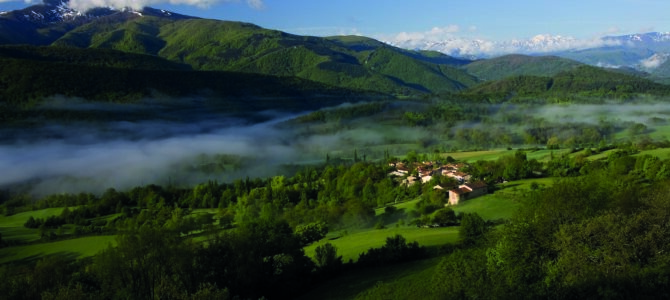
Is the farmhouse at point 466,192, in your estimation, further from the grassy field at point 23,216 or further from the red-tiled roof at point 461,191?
the grassy field at point 23,216

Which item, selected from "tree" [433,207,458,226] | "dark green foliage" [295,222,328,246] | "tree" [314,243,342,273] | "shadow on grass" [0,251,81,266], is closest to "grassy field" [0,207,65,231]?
"shadow on grass" [0,251,81,266]

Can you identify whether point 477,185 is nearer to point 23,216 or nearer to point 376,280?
point 376,280

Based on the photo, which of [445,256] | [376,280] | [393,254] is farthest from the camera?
[393,254]

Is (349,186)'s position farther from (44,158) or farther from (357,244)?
(44,158)

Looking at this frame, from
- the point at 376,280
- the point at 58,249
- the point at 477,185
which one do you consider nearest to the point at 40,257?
the point at 58,249

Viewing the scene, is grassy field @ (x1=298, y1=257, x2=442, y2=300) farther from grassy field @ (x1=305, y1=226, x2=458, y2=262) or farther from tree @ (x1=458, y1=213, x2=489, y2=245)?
grassy field @ (x1=305, y1=226, x2=458, y2=262)

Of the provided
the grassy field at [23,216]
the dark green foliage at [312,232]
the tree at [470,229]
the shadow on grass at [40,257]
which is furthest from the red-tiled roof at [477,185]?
the grassy field at [23,216]

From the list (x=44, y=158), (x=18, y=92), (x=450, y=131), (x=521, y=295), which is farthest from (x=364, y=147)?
(x=521, y=295)
